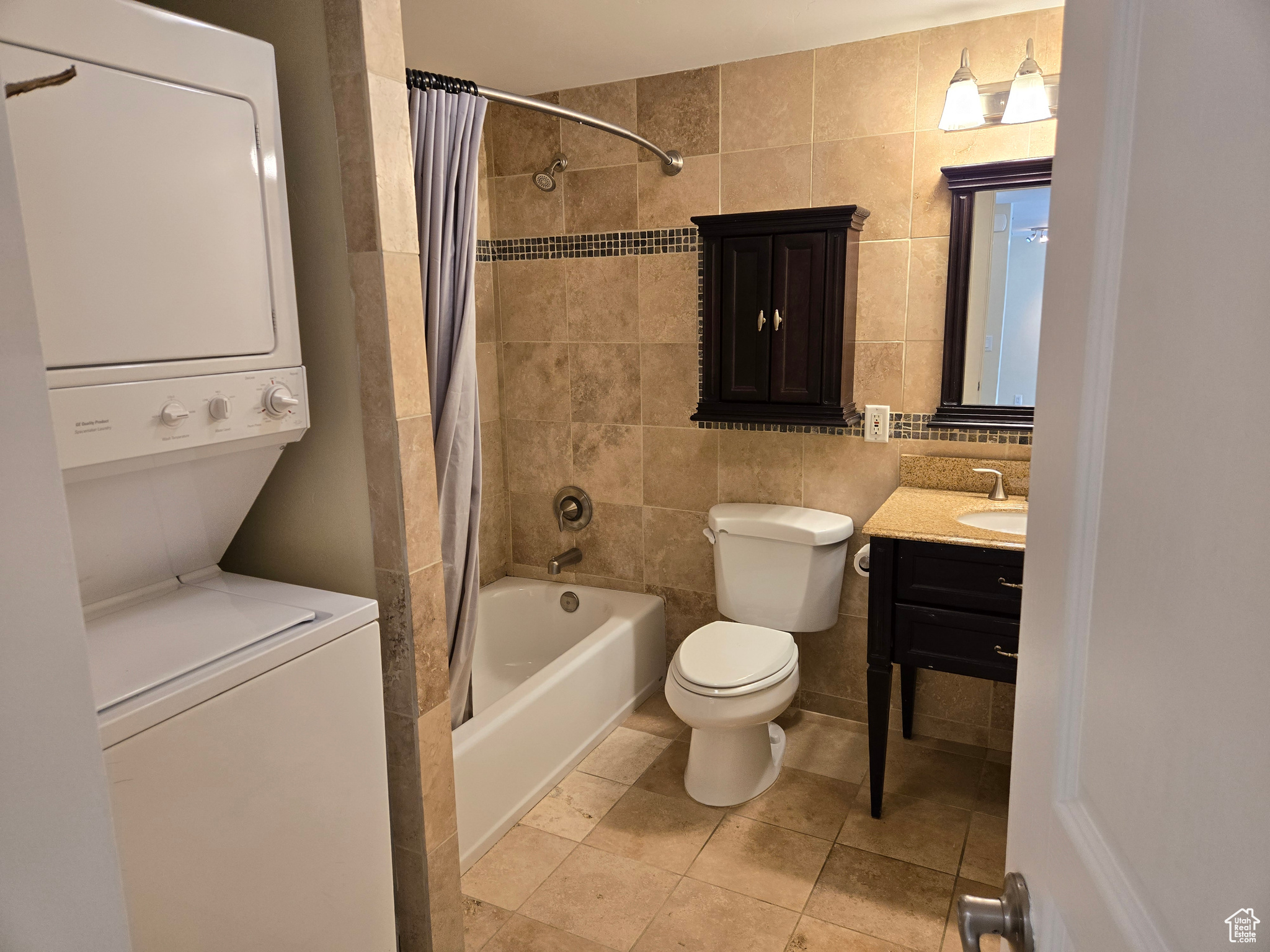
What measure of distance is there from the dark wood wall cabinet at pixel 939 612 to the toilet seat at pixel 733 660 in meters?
0.27

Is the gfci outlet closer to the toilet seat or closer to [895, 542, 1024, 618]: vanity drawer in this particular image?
[895, 542, 1024, 618]: vanity drawer

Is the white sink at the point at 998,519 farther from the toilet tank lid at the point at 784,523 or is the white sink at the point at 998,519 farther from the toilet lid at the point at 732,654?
the toilet lid at the point at 732,654

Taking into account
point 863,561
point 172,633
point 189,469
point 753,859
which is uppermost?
point 189,469

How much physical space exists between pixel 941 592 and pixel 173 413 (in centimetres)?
183

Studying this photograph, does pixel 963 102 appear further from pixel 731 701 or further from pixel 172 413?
pixel 172 413

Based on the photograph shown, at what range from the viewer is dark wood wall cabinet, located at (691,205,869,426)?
2559mm

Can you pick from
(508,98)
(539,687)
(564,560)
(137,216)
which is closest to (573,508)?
(564,560)

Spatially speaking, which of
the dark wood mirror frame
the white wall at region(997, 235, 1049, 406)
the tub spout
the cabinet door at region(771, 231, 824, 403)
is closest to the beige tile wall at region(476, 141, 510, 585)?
the tub spout

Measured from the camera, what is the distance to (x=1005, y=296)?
249cm

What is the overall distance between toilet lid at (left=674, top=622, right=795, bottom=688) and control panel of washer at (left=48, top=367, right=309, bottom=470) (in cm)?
138

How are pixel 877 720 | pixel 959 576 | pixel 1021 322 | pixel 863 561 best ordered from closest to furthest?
pixel 959 576 → pixel 877 720 → pixel 1021 322 → pixel 863 561

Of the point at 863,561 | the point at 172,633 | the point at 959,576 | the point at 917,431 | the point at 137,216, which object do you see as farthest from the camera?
the point at 917,431

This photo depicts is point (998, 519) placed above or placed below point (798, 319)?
below

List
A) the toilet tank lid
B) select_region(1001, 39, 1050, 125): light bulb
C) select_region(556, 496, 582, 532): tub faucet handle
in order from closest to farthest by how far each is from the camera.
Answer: select_region(1001, 39, 1050, 125): light bulb < the toilet tank lid < select_region(556, 496, 582, 532): tub faucet handle
